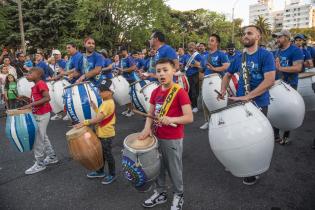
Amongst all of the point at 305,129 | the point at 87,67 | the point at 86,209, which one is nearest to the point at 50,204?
the point at 86,209

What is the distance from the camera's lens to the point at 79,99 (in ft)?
16.8

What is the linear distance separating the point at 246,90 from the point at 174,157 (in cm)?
151

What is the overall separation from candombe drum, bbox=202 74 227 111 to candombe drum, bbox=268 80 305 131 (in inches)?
51.8

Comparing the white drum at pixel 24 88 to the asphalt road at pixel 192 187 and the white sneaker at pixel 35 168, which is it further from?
the white sneaker at pixel 35 168

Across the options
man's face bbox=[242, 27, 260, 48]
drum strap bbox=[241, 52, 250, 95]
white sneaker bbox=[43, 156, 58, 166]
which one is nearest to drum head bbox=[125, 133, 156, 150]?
drum strap bbox=[241, 52, 250, 95]

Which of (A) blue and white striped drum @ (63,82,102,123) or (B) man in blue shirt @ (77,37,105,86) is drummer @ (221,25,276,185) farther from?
(B) man in blue shirt @ (77,37,105,86)

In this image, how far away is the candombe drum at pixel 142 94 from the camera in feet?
20.7

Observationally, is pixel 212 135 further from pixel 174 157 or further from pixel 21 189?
pixel 21 189

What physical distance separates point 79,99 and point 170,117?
261 cm

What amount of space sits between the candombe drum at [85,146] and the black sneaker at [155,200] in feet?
3.15

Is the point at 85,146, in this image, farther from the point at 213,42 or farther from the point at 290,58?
the point at 290,58

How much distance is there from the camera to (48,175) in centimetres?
466

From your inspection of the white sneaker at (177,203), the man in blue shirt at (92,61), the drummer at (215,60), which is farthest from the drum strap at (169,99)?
the drummer at (215,60)

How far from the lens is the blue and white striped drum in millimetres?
5133
